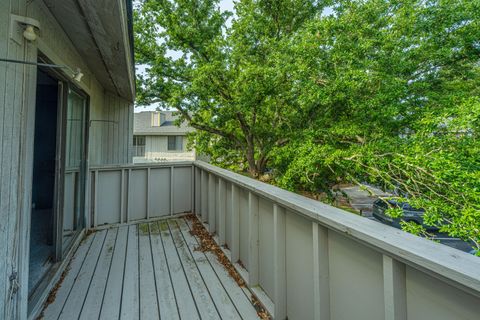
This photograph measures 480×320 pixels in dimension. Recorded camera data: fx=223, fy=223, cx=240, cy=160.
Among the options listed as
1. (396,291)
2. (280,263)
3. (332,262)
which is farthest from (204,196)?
(396,291)

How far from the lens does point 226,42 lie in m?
6.02


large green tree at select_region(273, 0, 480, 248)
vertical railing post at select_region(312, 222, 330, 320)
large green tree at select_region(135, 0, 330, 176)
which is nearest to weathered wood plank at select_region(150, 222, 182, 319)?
vertical railing post at select_region(312, 222, 330, 320)

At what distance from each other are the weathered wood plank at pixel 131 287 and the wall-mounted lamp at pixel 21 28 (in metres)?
2.03

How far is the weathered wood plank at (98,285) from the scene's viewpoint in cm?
176

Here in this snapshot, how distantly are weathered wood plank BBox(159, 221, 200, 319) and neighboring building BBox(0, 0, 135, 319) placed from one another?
3.40 feet

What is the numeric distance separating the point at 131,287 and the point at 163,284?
0.93 ft

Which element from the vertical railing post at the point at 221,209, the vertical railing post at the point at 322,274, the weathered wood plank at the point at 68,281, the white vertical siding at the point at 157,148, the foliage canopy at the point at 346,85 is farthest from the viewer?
the white vertical siding at the point at 157,148

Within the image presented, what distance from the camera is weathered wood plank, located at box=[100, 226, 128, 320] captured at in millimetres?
1764

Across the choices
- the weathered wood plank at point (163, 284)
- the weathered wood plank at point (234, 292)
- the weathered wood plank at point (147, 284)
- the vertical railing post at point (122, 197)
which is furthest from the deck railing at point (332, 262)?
the vertical railing post at point (122, 197)

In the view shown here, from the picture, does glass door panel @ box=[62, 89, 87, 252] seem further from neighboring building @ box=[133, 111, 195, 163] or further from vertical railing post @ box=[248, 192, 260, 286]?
→ neighboring building @ box=[133, 111, 195, 163]

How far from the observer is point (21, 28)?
1400mm

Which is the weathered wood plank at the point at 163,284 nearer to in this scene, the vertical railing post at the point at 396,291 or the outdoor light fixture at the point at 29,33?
the vertical railing post at the point at 396,291

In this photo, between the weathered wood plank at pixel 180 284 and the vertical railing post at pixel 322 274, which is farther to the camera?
the weathered wood plank at pixel 180 284

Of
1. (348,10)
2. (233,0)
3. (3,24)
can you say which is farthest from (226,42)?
(3,24)
